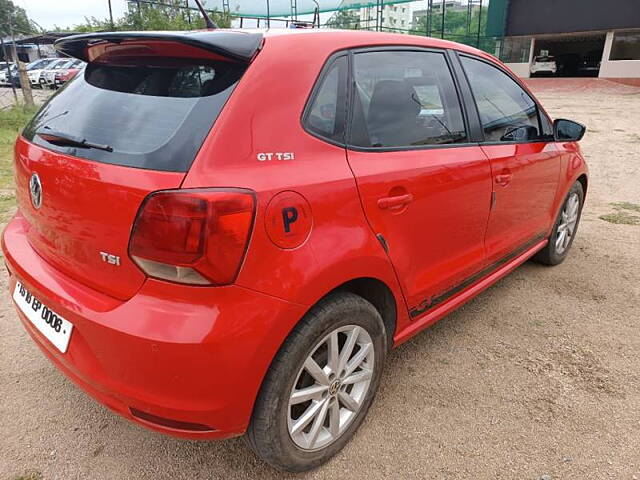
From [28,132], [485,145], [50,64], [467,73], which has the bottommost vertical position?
[50,64]

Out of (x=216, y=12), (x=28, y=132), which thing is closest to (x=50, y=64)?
(x=216, y=12)

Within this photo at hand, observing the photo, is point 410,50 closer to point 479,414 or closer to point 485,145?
point 485,145

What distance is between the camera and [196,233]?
1422 mm

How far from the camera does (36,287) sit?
1814 millimetres

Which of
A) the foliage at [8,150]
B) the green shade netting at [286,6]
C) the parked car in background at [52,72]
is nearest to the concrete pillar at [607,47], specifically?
the green shade netting at [286,6]

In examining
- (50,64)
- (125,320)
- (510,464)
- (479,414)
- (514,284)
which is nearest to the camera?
(125,320)

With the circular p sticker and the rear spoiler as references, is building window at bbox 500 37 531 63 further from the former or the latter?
the circular p sticker

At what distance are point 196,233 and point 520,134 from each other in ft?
7.67

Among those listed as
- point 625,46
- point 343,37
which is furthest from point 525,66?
point 343,37

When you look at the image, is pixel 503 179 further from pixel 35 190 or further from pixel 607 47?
pixel 607 47

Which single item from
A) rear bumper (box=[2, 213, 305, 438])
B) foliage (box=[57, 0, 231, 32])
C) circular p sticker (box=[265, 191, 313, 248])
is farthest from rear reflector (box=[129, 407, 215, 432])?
foliage (box=[57, 0, 231, 32])

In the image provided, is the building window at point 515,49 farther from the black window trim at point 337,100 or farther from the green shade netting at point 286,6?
the black window trim at point 337,100

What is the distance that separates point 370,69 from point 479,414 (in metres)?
1.69

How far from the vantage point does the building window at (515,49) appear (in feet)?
102
